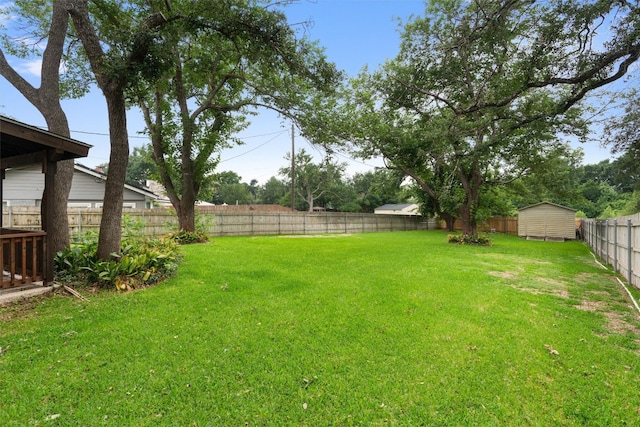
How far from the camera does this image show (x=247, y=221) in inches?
676

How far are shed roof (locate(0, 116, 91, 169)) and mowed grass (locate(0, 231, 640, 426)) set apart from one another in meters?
2.21

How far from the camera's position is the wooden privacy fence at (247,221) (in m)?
10.7

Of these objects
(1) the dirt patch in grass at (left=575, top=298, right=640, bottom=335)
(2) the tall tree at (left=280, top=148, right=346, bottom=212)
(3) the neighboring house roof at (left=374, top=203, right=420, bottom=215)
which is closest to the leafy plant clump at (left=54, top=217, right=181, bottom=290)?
(1) the dirt patch in grass at (left=575, top=298, right=640, bottom=335)

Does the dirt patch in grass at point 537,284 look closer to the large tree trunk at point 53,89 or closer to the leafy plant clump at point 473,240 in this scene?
the leafy plant clump at point 473,240

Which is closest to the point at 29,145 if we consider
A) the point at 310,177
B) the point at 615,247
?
the point at 615,247

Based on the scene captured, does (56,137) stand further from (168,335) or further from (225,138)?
(225,138)

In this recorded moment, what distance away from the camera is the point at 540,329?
395 cm

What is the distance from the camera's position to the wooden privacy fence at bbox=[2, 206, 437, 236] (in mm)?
10688

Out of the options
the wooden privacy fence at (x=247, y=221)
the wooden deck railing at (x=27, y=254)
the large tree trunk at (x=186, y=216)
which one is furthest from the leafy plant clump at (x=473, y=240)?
the wooden deck railing at (x=27, y=254)

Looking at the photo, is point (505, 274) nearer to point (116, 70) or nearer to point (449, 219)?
point (116, 70)

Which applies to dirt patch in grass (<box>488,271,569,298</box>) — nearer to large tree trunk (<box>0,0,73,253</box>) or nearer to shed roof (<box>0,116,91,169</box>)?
shed roof (<box>0,116,91,169</box>)

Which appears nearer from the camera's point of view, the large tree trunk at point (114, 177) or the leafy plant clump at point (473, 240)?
the large tree trunk at point (114, 177)

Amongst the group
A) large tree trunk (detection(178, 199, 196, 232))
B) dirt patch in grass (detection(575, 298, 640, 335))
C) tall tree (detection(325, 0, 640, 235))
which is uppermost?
tall tree (detection(325, 0, 640, 235))

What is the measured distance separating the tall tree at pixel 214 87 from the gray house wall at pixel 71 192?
14.6 feet
